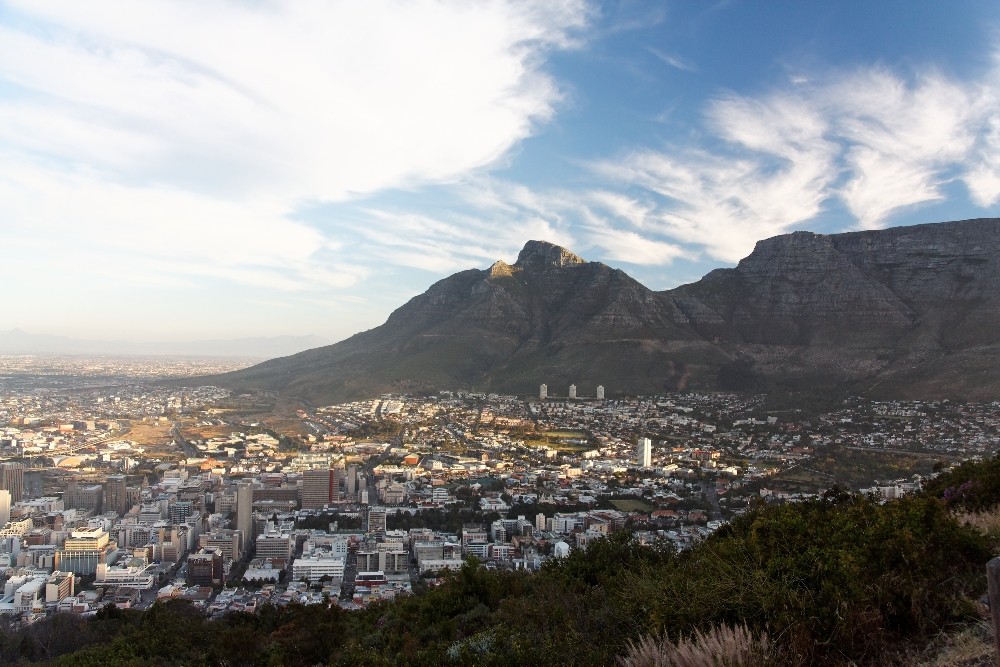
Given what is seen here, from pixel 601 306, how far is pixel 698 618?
64265 mm

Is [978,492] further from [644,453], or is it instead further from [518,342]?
[518,342]

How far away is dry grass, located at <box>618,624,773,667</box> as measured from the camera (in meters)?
2.62

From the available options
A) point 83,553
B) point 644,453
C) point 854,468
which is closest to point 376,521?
point 83,553

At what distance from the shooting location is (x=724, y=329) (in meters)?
63.1

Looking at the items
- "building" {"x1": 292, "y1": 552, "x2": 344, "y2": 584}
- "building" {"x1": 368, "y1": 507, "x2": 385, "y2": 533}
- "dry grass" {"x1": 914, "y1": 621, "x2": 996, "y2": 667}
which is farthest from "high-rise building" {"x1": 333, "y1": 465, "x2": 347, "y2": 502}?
"dry grass" {"x1": 914, "y1": 621, "x2": 996, "y2": 667}

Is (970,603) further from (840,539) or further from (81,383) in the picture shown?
(81,383)

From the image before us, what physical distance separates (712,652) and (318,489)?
2543cm

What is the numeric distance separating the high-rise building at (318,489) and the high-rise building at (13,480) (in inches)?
418

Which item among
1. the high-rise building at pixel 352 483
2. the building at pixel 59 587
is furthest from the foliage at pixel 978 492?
the high-rise building at pixel 352 483

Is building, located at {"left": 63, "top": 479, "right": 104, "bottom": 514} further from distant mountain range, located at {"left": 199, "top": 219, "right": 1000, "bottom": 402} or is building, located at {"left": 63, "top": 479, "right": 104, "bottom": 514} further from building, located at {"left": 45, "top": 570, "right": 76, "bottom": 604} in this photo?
distant mountain range, located at {"left": 199, "top": 219, "right": 1000, "bottom": 402}

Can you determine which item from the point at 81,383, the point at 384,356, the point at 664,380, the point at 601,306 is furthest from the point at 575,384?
the point at 81,383

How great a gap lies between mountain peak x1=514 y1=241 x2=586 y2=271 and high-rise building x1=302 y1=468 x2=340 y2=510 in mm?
54663

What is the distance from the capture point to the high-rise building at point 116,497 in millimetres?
24438

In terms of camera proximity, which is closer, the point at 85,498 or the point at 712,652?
the point at 712,652
